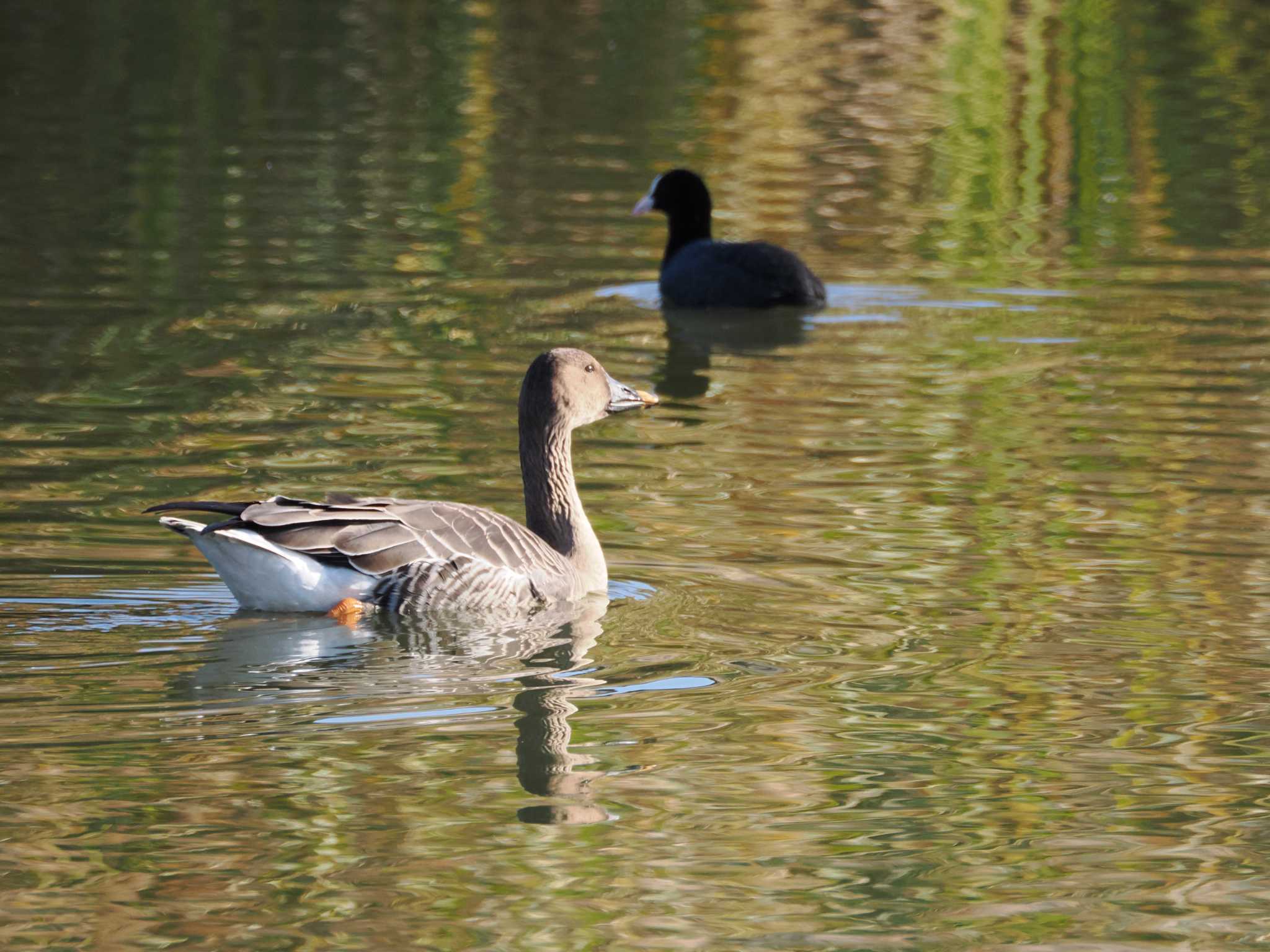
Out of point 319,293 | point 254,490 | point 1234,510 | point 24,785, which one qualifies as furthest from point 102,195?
point 24,785

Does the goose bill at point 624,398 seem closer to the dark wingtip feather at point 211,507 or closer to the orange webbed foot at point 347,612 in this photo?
the orange webbed foot at point 347,612

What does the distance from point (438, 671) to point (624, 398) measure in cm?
245

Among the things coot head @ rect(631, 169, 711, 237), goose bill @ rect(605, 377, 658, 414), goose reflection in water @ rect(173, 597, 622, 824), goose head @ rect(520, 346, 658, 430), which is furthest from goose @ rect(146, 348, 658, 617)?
coot head @ rect(631, 169, 711, 237)

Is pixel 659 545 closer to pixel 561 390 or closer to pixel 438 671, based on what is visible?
pixel 561 390

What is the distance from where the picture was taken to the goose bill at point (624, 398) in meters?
10.3

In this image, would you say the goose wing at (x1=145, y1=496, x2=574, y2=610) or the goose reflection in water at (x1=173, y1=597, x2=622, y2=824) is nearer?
the goose reflection in water at (x1=173, y1=597, x2=622, y2=824)

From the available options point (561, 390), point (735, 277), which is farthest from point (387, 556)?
point (735, 277)

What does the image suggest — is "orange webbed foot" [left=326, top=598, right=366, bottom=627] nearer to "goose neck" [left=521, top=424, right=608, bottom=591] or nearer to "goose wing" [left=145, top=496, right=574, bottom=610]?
"goose wing" [left=145, top=496, right=574, bottom=610]

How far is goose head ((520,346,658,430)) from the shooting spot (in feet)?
32.7

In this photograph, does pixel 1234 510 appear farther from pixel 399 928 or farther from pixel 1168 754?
pixel 399 928

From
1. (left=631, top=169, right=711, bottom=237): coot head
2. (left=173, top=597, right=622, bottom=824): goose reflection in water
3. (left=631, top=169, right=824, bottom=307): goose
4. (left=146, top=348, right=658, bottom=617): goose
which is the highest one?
(left=631, top=169, right=711, bottom=237): coot head

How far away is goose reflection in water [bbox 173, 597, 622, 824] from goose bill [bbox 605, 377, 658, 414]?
49.0 inches

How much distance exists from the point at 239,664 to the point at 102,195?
1336 centimetres

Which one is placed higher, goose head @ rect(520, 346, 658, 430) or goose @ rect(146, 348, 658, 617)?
goose head @ rect(520, 346, 658, 430)
